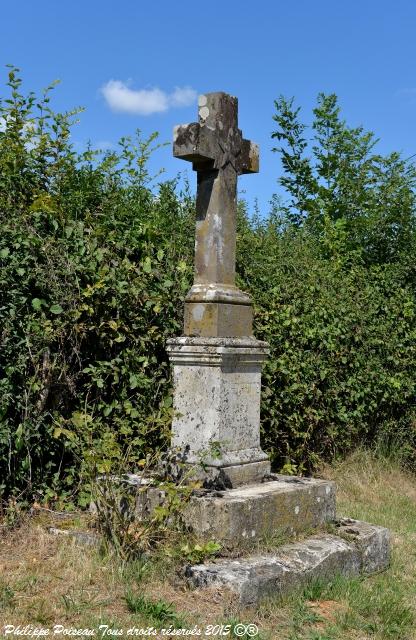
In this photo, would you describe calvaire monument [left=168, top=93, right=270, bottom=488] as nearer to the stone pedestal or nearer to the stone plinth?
the stone pedestal

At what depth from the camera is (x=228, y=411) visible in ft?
15.9

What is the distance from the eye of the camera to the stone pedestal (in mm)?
4754

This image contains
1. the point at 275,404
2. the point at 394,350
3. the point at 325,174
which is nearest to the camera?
the point at 275,404

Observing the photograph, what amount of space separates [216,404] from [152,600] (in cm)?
135

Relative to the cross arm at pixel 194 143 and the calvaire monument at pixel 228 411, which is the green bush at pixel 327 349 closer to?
the calvaire monument at pixel 228 411

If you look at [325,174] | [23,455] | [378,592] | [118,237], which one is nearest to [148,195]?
[118,237]

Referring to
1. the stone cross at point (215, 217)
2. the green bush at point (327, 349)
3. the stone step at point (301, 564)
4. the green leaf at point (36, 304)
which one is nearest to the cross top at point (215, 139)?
the stone cross at point (215, 217)

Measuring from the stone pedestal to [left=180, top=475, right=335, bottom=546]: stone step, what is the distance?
7.5 inches

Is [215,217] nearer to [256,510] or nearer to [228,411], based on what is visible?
[228,411]

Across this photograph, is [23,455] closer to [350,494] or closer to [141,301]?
[141,301]

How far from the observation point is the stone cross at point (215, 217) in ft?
16.1

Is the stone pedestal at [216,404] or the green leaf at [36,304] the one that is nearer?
the stone pedestal at [216,404]

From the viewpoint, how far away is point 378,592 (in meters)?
4.52

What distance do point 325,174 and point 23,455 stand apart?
25.7ft
